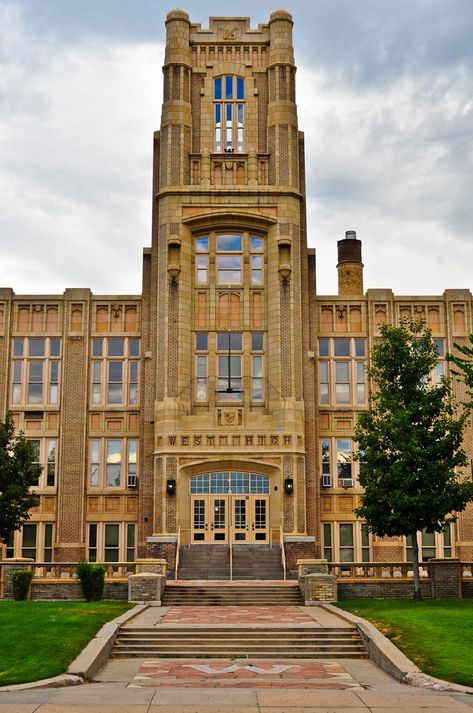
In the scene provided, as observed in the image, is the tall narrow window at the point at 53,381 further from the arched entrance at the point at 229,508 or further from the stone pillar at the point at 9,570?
the stone pillar at the point at 9,570

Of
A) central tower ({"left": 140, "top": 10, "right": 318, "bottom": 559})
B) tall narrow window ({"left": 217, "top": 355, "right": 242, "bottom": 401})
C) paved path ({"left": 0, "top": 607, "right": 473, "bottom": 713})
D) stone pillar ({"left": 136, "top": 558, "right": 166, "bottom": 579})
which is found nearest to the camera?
paved path ({"left": 0, "top": 607, "right": 473, "bottom": 713})

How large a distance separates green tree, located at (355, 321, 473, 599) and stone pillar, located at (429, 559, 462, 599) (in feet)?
3.36

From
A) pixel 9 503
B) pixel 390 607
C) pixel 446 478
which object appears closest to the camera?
pixel 390 607

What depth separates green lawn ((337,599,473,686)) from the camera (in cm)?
1742

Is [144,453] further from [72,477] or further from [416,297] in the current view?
[416,297]

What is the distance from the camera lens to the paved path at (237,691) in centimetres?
1436

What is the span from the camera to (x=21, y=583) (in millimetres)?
30156

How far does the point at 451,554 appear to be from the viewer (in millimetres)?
43969

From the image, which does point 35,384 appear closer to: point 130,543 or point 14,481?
point 130,543

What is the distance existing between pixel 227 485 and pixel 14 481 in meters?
10.8

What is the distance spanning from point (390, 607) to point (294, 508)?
1324cm

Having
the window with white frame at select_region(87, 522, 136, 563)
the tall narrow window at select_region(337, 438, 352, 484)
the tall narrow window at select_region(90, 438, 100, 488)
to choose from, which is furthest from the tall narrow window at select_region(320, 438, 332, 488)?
the tall narrow window at select_region(90, 438, 100, 488)

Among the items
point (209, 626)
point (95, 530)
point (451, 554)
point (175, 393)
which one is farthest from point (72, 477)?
point (209, 626)

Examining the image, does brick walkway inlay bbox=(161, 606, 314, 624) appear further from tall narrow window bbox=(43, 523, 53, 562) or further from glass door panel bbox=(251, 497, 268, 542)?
tall narrow window bbox=(43, 523, 53, 562)
